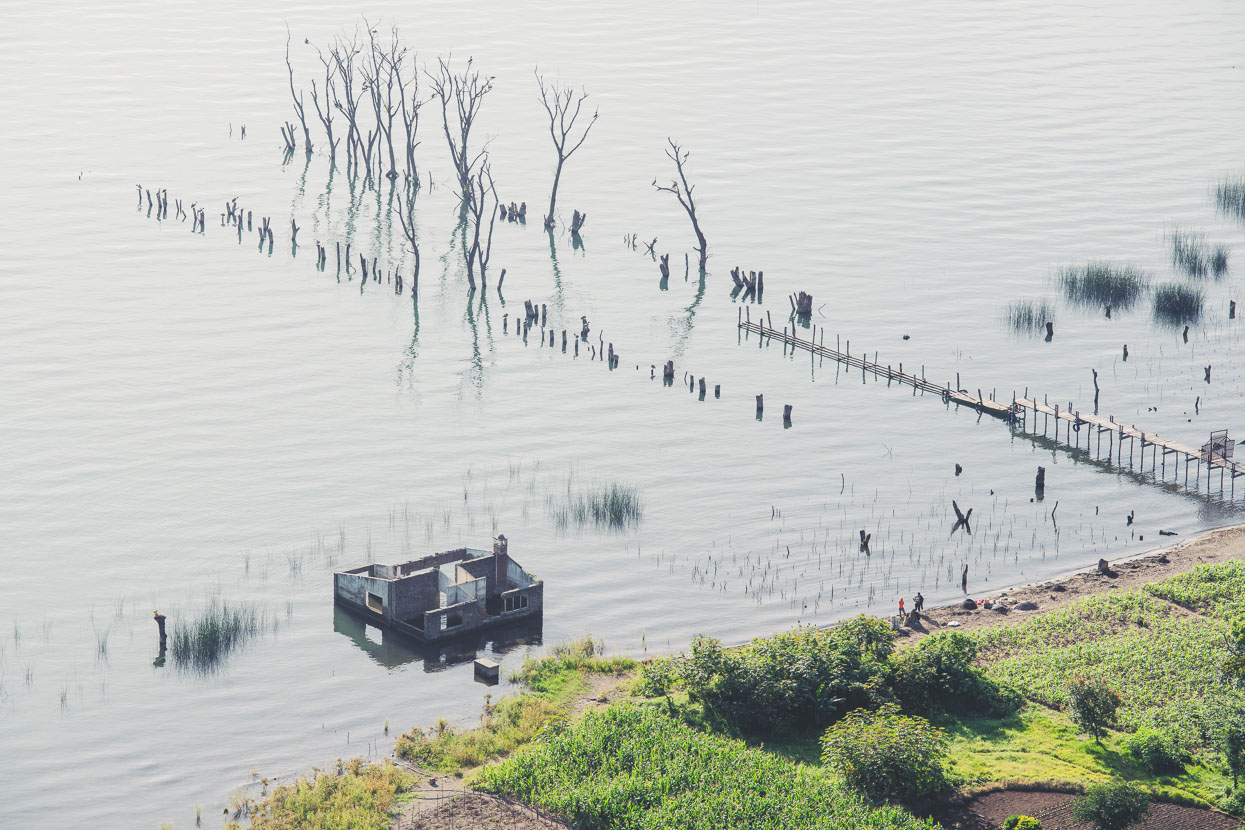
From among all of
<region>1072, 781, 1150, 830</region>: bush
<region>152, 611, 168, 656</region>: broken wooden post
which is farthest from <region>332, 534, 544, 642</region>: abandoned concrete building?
<region>1072, 781, 1150, 830</region>: bush

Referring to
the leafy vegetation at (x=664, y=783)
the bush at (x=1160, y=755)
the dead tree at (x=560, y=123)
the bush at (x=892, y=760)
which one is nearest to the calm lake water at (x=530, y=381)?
the dead tree at (x=560, y=123)

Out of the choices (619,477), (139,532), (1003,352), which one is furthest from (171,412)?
(1003,352)

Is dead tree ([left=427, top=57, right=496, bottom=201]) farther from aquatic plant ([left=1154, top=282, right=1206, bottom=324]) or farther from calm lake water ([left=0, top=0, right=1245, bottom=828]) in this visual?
aquatic plant ([left=1154, top=282, right=1206, bottom=324])

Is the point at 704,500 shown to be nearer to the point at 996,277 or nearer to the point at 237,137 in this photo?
the point at 996,277

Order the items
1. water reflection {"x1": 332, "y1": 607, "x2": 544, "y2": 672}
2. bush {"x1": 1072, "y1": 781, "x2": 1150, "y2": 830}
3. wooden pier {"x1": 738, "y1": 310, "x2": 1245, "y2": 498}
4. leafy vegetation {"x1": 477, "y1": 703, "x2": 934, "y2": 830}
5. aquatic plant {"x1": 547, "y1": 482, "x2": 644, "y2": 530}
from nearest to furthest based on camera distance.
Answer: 1. bush {"x1": 1072, "y1": 781, "x2": 1150, "y2": 830}
2. leafy vegetation {"x1": 477, "y1": 703, "x2": 934, "y2": 830}
3. water reflection {"x1": 332, "y1": 607, "x2": 544, "y2": 672}
4. aquatic plant {"x1": 547, "y1": 482, "x2": 644, "y2": 530}
5. wooden pier {"x1": 738, "y1": 310, "x2": 1245, "y2": 498}

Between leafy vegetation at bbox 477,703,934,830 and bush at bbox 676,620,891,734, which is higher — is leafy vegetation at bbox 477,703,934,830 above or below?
below

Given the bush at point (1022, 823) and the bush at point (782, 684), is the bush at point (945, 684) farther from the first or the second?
the bush at point (1022, 823)

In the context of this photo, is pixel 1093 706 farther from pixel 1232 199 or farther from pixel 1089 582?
pixel 1232 199
